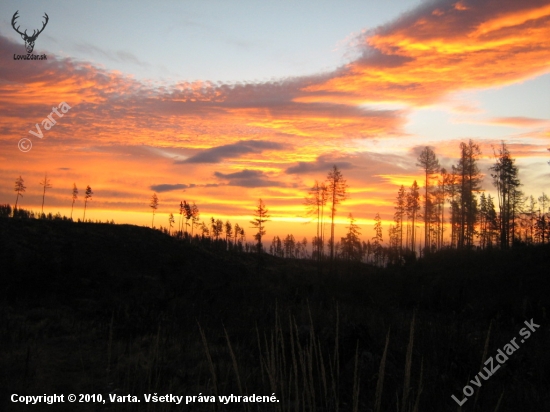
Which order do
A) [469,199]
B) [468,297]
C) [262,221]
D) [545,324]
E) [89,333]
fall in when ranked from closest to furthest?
[89,333] → [545,324] → [468,297] → [469,199] → [262,221]

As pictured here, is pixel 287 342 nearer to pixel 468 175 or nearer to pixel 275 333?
pixel 275 333

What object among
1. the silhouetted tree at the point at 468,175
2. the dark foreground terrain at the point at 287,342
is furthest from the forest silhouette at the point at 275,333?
the silhouetted tree at the point at 468,175

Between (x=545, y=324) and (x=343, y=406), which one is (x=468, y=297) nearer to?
(x=545, y=324)

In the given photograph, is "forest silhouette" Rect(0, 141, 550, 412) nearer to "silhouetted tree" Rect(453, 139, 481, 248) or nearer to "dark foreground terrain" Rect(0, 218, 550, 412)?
"dark foreground terrain" Rect(0, 218, 550, 412)

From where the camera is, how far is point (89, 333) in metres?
9.41

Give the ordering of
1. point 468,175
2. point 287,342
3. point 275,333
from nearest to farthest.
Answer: point 275,333
point 287,342
point 468,175

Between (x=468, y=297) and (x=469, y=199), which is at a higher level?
(x=469, y=199)

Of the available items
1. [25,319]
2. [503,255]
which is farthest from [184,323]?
[503,255]

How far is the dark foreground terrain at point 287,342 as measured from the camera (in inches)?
210

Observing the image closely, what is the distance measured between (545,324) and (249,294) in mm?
9726

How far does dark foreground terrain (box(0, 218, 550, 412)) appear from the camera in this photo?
17.5ft

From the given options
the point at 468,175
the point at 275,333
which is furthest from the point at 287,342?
the point at 468,175

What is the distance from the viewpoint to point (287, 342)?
26.1ft

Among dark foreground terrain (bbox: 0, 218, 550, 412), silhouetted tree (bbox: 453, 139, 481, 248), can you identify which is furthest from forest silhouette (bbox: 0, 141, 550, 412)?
silhouetted tree (bbox: 453, 139, 481, 248)
